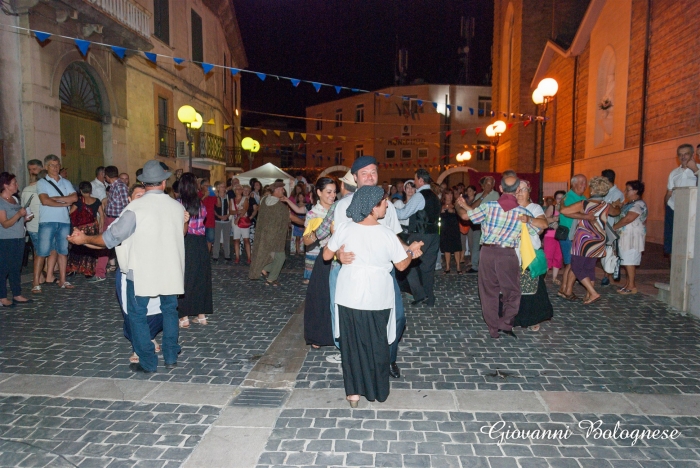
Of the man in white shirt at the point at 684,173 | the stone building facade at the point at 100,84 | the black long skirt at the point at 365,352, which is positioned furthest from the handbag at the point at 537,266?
the stone building facade at the point at 100,84

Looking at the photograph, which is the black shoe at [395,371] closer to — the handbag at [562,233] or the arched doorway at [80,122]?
the handbag at [562,233]

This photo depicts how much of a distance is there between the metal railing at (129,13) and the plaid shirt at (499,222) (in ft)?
37.2

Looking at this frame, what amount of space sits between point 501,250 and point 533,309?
0.95 metres

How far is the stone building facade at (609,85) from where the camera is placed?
13281 millimetres

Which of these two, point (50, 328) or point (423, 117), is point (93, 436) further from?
point (423, 117)

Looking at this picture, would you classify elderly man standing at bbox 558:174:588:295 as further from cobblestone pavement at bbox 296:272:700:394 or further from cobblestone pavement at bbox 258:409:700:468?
cobblestone pavement at bbox 258:409:700:468

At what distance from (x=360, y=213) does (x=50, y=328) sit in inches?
179

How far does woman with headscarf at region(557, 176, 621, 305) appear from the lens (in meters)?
7.10

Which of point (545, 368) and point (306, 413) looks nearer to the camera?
point (306, 413)

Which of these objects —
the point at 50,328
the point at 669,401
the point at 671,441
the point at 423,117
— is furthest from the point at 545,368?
the point at 423,117

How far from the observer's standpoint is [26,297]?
7574 mm

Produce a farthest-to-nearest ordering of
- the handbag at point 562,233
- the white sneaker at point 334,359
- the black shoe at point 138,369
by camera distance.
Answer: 1. the handbag at point 562,233
2. the white sneaker at point 334,359
3. the black shoe at point 138,369

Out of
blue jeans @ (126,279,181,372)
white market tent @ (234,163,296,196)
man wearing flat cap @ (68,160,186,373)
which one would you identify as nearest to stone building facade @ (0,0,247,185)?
white market tent @ (234,163,296,196)

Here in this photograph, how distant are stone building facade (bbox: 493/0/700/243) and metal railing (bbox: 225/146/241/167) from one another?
51.2 feet
